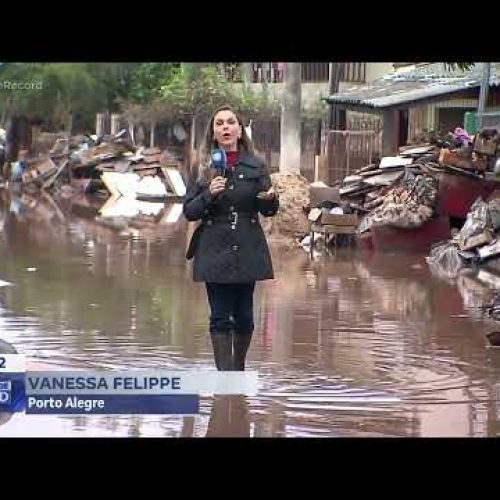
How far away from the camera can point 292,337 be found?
31.5 ft

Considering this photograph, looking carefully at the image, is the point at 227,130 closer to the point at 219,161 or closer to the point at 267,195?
the point at 219,161

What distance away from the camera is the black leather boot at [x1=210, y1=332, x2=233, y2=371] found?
6.98 m

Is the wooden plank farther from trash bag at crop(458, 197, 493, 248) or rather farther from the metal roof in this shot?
the metal roof

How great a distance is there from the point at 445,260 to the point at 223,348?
8172mm

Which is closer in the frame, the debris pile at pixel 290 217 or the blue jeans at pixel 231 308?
the blue jeans at pixel 231 308

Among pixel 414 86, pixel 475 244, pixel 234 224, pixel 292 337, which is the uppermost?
pixel 414 86

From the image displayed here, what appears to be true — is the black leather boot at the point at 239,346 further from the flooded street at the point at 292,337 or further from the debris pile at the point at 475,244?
the debris pile at the point at 475,244

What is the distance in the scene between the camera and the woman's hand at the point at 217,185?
659 centimetres

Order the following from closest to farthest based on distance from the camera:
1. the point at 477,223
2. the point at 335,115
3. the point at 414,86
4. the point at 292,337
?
the point at 292,337 < the point at 477,223 < the point at 414,86 < the point at 335,115

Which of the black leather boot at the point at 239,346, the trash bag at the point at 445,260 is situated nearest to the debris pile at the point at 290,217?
the trash bag at the point at 445,260

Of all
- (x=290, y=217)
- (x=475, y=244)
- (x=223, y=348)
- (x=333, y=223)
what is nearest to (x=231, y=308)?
(x=223, y=348)

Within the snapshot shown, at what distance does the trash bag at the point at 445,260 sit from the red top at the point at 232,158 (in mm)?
7344
